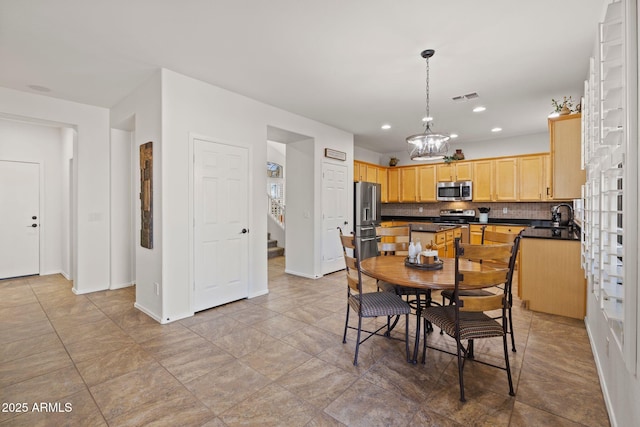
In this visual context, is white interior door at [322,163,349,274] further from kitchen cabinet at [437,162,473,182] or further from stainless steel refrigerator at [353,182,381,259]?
kitchen cabinet at [437,162,473,182]

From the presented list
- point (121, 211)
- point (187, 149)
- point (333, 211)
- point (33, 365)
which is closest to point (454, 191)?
point (333, 211)

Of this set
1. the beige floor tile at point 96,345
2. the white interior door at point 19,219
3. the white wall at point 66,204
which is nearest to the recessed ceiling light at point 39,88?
the white wall at point 66,204

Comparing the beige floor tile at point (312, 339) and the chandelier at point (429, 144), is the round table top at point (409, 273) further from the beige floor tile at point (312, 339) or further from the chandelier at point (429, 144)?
the chandelier at point (429, 144)

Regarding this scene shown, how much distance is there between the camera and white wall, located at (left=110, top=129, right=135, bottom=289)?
4547mm

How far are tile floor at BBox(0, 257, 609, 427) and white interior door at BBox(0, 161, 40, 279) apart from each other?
2.39 meters

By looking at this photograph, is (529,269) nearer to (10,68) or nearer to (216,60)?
(216,60)

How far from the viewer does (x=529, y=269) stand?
3.56 meters

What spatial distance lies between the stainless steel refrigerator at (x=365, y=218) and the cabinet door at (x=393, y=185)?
163cm

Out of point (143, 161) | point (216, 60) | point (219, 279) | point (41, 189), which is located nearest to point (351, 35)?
point (216, 60)

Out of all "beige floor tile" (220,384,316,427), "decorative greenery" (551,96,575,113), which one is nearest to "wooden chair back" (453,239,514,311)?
"beige floor tile" (220,384,316,427)

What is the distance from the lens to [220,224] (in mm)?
3738

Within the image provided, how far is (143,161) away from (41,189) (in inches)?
133

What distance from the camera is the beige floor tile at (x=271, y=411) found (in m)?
1.77

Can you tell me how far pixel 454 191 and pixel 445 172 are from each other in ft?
1.74
